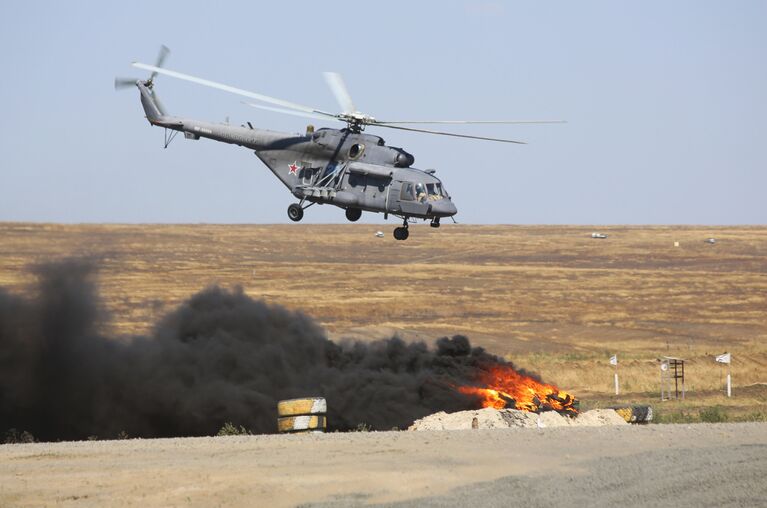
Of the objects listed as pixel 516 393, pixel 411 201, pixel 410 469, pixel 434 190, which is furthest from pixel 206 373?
pixel 410 469

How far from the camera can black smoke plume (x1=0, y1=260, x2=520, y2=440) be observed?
106 feet

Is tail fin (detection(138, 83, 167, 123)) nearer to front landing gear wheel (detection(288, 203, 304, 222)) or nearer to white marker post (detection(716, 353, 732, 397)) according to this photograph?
front landing gear wheel (detection(288, 203, 304, 222))

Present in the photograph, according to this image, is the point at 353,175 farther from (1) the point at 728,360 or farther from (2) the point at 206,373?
(1) the point at 728,360

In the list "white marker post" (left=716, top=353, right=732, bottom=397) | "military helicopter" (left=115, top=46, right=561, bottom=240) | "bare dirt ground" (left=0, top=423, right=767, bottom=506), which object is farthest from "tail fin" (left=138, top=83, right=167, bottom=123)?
"white marker post" (left=716, top=353, right=732, bottom=397)

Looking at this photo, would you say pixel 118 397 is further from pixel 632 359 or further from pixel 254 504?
pixel 632 359

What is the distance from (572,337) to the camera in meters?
63.9

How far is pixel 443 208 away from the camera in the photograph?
32156 millimetres

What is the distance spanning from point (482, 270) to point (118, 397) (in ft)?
235

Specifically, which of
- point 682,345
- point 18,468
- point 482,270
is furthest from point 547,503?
point 482,270

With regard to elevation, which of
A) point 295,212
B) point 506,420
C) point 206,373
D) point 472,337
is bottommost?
point 472,337

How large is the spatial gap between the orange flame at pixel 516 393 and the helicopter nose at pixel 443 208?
4.69 m

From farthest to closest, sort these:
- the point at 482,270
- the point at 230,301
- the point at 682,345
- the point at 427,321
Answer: the point at 482,270, the point at 427,321, the point at 682,345, the point at 230,301

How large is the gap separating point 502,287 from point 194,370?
57.5m

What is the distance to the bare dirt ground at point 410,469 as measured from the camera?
16641 millimetres
